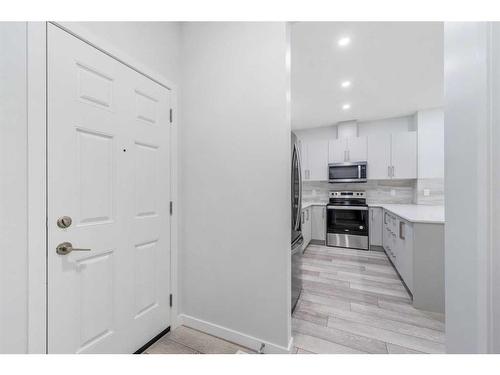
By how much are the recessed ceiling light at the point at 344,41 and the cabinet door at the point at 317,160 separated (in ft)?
8.31

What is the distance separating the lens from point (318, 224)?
445 cm

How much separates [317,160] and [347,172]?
673 millimetres

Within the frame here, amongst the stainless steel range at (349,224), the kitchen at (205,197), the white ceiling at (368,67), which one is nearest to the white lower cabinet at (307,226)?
Result: the stainless steel range at (349,224)

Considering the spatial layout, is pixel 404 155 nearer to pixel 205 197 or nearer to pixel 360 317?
pixel 360 317

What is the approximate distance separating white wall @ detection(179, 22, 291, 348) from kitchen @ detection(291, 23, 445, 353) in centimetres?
43

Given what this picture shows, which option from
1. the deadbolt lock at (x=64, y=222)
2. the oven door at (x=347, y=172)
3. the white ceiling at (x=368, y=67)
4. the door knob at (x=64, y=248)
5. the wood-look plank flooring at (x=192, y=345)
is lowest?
the wood-look plank flooring at (x=192, y=345)

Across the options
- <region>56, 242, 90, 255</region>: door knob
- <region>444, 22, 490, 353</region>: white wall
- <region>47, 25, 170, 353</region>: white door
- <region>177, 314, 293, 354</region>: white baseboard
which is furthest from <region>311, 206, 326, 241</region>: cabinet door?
<region>56, 242, 90, 255</region>: door knob

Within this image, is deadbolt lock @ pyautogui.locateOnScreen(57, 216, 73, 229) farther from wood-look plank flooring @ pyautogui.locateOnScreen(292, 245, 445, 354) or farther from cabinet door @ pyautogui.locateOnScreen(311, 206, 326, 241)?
cabinet door @ pyautogui.locateOnScreen(311, 206, 326, 241)

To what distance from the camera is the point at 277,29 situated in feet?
4.72

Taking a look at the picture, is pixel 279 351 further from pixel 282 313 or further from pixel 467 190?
pixel 467 190

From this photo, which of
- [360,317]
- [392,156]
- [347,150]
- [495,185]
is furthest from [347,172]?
[495,185]

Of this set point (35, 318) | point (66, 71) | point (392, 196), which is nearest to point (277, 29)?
point (66, 71)

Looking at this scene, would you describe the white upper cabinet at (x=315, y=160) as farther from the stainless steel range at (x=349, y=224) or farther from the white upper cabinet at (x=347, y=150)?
the stainless steel range at (x=349, y=224)

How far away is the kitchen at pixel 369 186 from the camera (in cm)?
191
